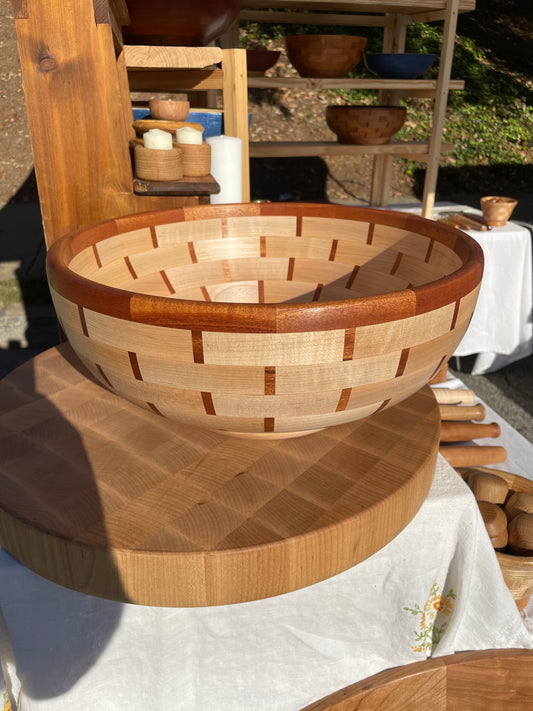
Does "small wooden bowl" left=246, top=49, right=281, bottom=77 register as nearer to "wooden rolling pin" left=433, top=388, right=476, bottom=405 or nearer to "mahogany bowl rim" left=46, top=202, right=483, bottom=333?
"wooden rolling pin" left=433, top=388, right=476, bottom=405

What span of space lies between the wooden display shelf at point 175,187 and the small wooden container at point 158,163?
1 centimetres

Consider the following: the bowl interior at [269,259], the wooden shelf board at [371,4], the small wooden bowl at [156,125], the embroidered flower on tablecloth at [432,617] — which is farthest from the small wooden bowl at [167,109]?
the wooden shelf board at [371,4]

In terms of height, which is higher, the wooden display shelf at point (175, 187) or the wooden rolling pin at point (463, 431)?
the wooden display shelf at point (175, 187)

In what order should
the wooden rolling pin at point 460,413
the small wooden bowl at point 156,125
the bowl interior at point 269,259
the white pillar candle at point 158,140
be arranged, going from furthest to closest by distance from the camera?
the wooden rolling pin at point 460,413
the small wooden bowl at point 156,125
the white pillar candle at point 158,140
the bowl interior at point 269,259

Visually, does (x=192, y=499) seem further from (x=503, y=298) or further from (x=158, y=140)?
(x=503, y=298)

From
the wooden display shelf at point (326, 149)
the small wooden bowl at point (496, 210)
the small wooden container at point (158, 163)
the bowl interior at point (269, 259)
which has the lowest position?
the small wooden bowl at point (496, 210)

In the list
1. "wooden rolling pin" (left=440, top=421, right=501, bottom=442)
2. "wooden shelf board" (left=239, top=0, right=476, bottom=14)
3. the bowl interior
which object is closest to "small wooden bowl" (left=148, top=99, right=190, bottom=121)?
the bowl interior

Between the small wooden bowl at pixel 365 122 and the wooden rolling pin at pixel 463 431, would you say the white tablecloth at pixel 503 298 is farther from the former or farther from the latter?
the wooden rolling pin at pixel 463 431

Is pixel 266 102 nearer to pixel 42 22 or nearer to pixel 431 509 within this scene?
pixel 42 22

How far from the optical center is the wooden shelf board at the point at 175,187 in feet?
2.65

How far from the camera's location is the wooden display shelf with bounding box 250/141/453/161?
2.03 m

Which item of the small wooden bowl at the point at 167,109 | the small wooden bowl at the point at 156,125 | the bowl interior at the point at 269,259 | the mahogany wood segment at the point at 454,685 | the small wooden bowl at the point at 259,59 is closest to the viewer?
the mahogany wood segment at the point at 454,685

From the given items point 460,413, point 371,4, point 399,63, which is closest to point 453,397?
point 460,413

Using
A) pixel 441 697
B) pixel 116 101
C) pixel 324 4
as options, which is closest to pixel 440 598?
pixel 441 697
